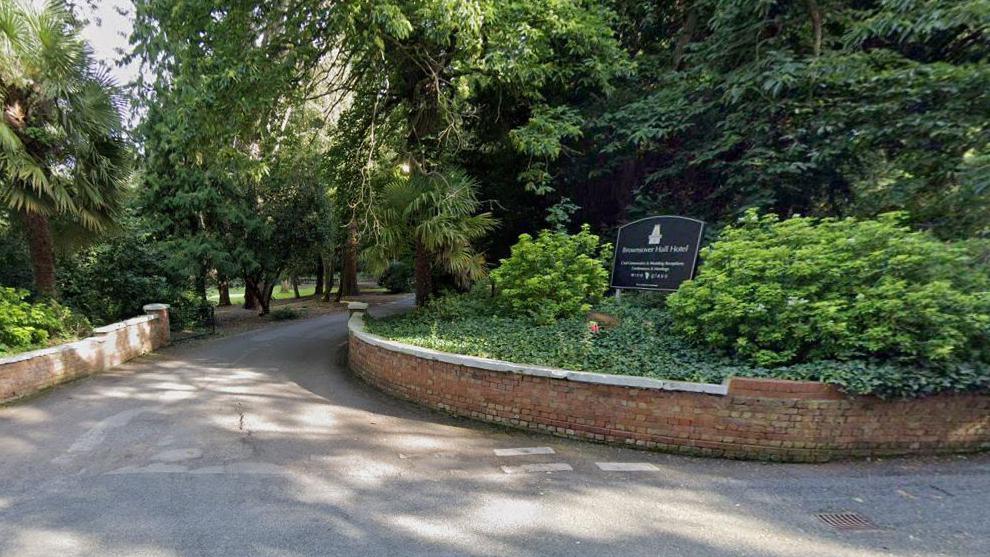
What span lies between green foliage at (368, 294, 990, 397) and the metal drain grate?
1.23 m

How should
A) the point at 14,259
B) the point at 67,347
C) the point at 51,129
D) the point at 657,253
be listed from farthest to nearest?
the point at 14,259, the point at 51,129, the point at 67,347, the point at 657,253

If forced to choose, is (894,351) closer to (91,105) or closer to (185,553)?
(185,553)

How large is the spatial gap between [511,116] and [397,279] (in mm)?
22233

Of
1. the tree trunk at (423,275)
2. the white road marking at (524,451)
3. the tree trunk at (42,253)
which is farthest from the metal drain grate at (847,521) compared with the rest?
the tree trunk at (42,253)

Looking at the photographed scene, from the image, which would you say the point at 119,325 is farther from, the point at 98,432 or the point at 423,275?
the point at 423,275

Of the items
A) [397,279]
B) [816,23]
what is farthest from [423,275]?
[397,279]

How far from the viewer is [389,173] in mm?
10672

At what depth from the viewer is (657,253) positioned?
23.6ft

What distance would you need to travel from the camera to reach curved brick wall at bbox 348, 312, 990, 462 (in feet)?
14.7

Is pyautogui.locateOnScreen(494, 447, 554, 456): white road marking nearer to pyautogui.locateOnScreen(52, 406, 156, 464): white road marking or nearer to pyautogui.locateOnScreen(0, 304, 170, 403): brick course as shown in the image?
pyautogui.locateOnScreen(52, 406, 156, 464): white road marking

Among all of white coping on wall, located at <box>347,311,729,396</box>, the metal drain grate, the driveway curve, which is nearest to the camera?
the driveway curve

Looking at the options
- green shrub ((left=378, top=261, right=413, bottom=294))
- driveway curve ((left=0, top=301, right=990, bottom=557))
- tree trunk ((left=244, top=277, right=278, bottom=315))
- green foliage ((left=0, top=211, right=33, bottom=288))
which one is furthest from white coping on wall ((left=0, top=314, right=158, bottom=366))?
green shrub ((left=378, top=261, right=413, bottom=294))

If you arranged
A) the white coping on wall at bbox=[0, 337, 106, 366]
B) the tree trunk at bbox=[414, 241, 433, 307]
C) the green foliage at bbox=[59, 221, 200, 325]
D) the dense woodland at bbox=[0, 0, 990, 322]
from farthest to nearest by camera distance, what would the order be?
the green foliage at bbox=[59, 221, 200, 325], the tree trunk at bbox=[414, 241, 433, 307], the dense woodland at bbox=[0, 0, 990, 322], the white coping on wall at bbox=[0, 337, 106, 366]

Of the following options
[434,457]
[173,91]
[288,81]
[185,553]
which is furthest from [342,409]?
[173,91]
